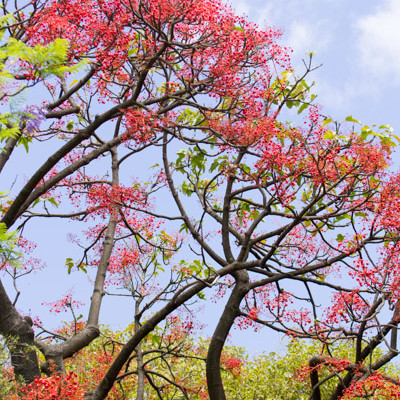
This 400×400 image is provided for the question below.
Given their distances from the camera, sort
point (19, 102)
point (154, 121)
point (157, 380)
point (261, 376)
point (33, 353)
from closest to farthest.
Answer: point (19, 102), point (33, 353), point (154, 121), point (261, 376), point (157, 380)

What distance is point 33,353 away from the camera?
736 centimetres

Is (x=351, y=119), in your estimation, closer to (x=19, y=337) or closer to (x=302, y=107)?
(x=302, y=107)

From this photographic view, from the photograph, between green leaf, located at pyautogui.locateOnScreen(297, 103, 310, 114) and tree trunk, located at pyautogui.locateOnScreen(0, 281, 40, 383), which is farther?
green leaf, located at pyautogui.locateOnScreen(297, 103, 310, 114)

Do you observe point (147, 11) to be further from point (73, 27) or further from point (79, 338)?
point (79, 338)

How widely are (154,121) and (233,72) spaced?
1.29 meters

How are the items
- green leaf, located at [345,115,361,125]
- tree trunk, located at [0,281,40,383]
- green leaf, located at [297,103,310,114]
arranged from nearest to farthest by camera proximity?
tree trunk, located at [0,281,40,383], green leaf, located at [345,115,361,125], green leaf, located at [297,103,310,114]

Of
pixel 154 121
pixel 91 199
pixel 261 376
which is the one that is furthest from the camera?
pixel 261 376

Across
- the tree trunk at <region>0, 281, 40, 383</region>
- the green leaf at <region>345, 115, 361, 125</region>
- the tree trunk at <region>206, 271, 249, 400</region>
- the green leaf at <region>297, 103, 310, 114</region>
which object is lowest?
the tree trunk at <region>0, 281, 40, 383</region>

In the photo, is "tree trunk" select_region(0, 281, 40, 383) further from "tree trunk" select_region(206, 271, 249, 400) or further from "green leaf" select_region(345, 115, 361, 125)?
"green leaf" select_region(345, 115, 361, 125)

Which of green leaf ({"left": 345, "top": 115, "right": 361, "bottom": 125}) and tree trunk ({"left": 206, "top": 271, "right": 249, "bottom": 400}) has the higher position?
green leaf ({"left": 345, "top": 115, "right": 361, "bottom": 125})

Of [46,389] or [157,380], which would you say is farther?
[157,380]

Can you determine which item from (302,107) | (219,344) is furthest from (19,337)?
(302,107)

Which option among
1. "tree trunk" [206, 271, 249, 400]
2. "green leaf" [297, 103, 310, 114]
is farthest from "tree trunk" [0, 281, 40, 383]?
"green leaf" [297, 103, 310, 114]

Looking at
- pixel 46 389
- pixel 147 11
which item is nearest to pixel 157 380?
pixel 46 389
